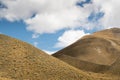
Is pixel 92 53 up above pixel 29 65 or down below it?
above

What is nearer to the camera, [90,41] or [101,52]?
[101,52]

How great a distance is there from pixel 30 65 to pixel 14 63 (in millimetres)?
3440

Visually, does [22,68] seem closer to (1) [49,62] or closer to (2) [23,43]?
(1) [49,62]

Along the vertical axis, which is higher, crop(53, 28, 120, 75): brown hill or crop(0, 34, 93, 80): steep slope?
crop(53, 28, 120, 75): brown hill

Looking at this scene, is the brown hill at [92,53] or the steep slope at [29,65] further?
the brown hill at [92,53]

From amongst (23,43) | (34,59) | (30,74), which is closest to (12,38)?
(23,43)

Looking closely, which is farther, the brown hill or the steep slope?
the brown hill

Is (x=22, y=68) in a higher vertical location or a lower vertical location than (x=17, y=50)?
lower

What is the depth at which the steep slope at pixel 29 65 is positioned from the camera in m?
60.8

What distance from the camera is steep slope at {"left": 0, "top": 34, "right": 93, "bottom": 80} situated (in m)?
60.8

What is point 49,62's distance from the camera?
67.4m

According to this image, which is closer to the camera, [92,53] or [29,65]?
[29,65]

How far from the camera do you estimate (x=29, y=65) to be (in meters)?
64.2

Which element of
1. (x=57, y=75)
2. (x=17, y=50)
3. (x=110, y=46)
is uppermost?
(x=110, y=46)
